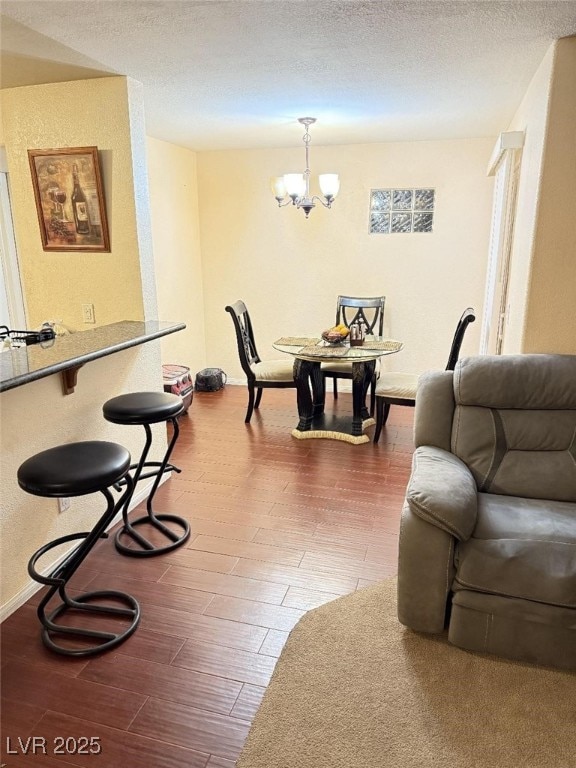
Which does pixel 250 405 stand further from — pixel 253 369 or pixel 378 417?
pixel 378 417

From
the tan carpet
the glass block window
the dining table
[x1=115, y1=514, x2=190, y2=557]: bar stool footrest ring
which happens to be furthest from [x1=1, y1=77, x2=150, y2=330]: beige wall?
the glass block window

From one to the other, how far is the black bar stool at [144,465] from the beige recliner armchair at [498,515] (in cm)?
117

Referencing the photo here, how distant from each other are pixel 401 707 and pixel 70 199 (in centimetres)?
292

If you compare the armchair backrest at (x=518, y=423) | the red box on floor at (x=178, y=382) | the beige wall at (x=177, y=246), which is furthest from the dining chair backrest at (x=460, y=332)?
the beige wall at (x=177, y=246)

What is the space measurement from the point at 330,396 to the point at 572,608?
353 centimetres

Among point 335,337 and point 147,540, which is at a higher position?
point 335,337

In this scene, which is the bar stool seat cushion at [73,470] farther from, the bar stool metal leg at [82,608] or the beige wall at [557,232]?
the beige wall at [557,232]

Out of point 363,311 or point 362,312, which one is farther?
point 363,311

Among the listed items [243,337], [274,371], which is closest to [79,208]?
[243,337]

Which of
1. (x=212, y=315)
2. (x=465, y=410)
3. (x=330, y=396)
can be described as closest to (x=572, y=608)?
(x=465, y=410)

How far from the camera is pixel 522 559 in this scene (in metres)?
1.74

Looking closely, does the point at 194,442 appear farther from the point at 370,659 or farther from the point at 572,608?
the point at 572,608

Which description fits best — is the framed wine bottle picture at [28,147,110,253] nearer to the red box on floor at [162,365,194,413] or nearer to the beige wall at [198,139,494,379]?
the red box on floor at [162,365,194,413]

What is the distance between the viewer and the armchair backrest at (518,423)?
222 cm
